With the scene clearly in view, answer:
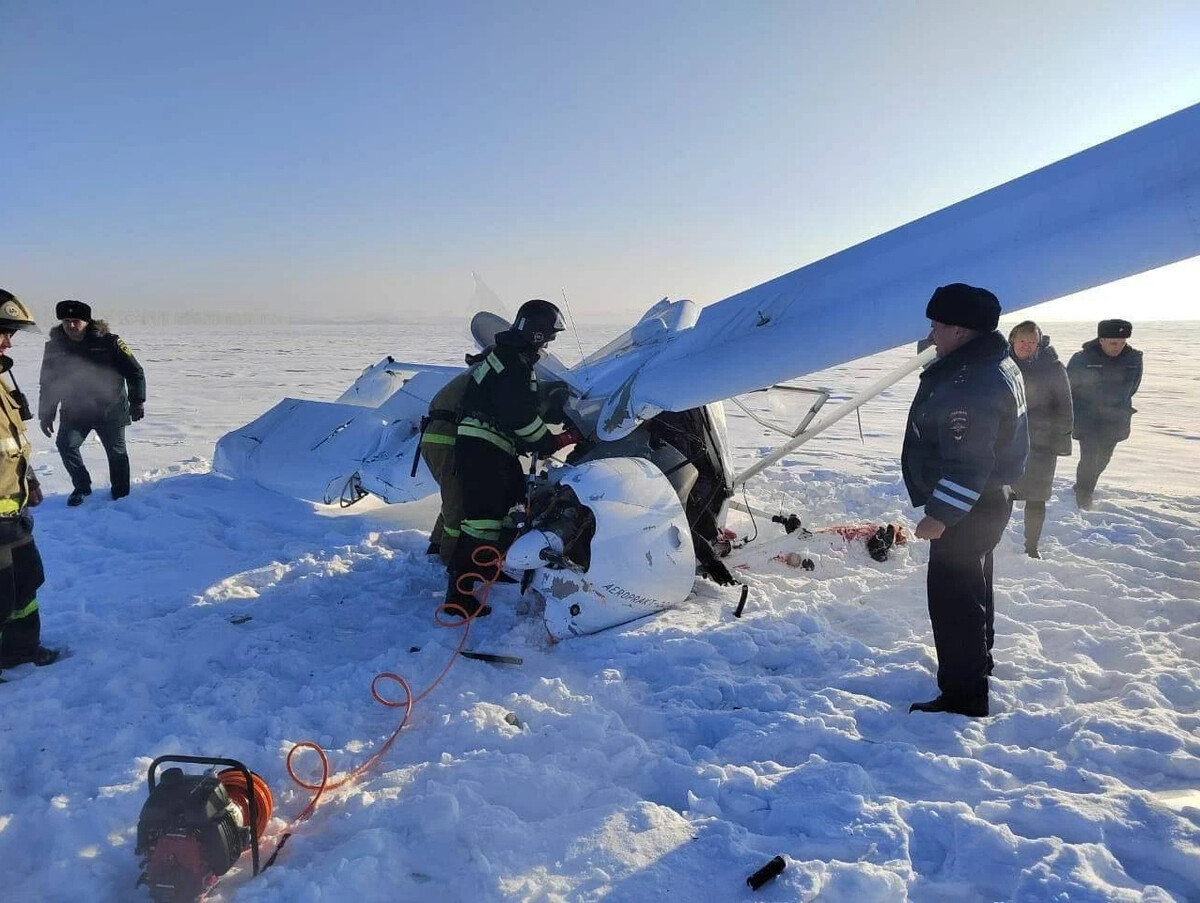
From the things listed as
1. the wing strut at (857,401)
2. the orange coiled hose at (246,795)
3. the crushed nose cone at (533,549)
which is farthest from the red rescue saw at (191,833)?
the wing strut at (857,401)

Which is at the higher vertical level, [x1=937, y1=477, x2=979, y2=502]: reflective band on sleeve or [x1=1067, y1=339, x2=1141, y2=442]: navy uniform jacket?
[x1=1067, y1=339, x2=1141, y2=442]: navy uniform jacket

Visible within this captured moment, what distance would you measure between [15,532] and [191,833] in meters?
2.31

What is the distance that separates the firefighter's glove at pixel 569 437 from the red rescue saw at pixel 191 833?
112 inches

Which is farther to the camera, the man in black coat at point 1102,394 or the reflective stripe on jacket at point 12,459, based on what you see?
the man in black coat at point 1102,394

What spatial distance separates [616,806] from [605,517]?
1751 mm

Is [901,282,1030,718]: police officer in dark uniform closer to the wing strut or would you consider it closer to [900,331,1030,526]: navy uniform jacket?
[900,331,1030,526]: navy uniform jacket

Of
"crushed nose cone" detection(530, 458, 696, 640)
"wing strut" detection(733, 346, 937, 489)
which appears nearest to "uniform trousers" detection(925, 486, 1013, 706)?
"crushed nose cone" detection(530, 458, 696, 640)

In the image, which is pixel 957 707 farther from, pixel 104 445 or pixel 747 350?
pixel 104 445

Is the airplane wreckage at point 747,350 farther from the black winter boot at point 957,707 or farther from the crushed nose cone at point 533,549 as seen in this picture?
the black winter boot at point 957,707

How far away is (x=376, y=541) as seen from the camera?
6023 millimetres

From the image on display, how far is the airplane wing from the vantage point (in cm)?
307

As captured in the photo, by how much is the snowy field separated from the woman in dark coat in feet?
Result: 2.44

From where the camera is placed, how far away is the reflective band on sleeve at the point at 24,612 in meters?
3.59

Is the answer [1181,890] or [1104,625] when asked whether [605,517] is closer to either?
[1181,890]
